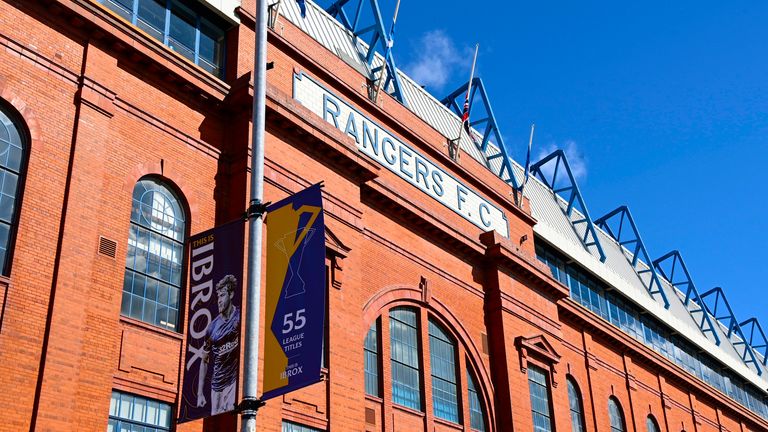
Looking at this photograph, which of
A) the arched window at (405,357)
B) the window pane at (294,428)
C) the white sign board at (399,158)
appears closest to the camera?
the window pane at (294,428)

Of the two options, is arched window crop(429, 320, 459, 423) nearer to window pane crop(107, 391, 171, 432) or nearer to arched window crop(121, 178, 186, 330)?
arched window crop(121, 178, 186, 330)

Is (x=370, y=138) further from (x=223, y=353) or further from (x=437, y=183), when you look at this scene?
(x=223, y=353)

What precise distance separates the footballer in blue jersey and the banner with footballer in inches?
18.7

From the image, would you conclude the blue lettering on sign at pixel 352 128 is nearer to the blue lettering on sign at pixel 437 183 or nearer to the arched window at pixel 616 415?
the blue lettering on sign at pixel 437 183

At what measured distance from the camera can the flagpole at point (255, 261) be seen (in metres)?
12.6

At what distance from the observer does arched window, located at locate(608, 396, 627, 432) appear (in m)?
36.4

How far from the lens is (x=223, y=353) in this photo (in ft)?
45.9

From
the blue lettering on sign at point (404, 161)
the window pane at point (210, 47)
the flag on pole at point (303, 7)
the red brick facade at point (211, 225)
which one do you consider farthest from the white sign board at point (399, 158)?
the flag on pole at point (303, 7)

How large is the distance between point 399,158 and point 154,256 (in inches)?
410

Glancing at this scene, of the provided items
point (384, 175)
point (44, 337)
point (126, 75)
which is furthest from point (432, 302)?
point (44, 337)

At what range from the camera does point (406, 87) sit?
108 feet

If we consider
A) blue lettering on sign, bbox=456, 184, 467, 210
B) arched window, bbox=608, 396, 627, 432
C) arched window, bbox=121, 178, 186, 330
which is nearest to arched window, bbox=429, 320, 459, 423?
blue lettering on sign, bbox=456, 184, 467, 210

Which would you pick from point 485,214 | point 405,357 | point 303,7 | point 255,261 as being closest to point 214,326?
point 255,261

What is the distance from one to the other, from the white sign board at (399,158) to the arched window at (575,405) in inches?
252
